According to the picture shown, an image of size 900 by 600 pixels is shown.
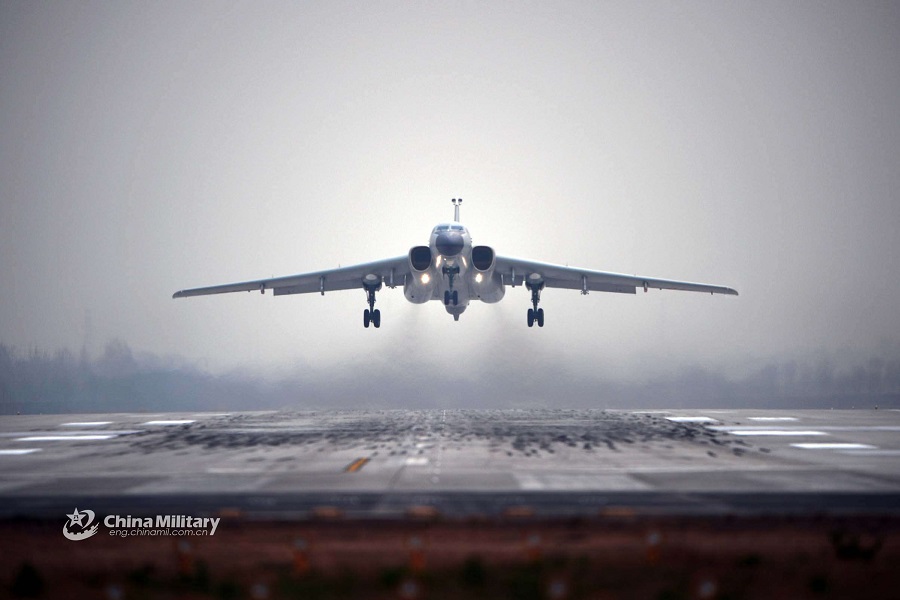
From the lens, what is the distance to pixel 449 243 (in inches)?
1166

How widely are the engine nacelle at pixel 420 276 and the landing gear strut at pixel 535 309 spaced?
5174mm

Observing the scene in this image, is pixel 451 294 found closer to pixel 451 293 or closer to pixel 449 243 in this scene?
pixel 451 293

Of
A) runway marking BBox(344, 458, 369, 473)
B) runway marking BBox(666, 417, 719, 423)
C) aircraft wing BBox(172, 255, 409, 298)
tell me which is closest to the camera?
runway marking BBox(344, 458, 369, 473)

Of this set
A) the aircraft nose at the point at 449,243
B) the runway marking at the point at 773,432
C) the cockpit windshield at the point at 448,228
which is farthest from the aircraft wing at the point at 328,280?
the runway marking at the point at 773,432

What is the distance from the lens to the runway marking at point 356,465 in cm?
1861

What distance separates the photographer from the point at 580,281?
38781 mm

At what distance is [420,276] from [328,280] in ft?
25.3

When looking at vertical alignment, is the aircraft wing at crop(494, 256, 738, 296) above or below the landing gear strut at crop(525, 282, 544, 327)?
above

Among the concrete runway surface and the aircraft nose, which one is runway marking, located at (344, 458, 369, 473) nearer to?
the concrete runway surface

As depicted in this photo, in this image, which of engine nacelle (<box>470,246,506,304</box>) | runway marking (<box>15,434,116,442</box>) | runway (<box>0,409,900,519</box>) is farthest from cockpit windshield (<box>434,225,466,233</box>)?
runway marking (<box>15,434,116,442</box>)

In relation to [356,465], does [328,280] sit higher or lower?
higher

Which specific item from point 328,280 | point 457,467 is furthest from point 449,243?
point 457,467

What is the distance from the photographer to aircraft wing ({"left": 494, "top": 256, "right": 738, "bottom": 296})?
35.0 m

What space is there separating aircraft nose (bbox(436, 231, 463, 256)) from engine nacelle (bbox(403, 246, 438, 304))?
1.18 metres
